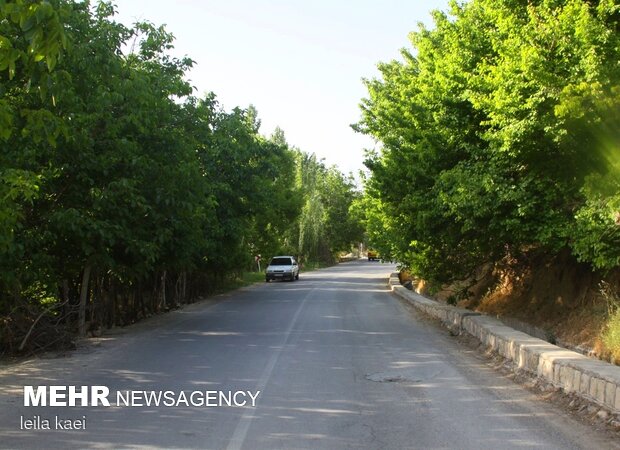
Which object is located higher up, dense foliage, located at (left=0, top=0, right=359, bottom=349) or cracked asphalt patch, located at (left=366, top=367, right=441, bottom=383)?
dense foliage, located at (left=0, top=0, right=359, bottom=349)

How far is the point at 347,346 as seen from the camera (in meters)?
11.9

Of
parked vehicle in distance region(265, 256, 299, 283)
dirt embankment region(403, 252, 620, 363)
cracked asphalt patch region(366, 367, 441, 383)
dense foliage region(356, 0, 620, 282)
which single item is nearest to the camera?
cracked asphalt patch region(366, 367, 441, 383)

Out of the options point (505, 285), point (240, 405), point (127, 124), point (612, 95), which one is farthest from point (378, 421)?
point (505, 285)

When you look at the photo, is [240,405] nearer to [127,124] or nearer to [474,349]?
[474,349]

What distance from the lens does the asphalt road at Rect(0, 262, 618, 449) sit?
227 inches

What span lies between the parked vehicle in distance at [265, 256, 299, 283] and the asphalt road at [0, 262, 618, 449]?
88.4 ft

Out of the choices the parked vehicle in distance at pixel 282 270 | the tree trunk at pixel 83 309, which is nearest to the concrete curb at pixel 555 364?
the tree trunk at pixel 83 309

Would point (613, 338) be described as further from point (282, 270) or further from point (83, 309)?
point (282, 270)

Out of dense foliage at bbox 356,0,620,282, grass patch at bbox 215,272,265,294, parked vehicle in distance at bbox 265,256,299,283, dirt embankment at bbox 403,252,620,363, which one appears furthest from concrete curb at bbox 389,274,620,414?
parked vehicle in distance at bbox 265,256,299,283

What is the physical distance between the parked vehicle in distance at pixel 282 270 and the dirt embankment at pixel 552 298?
22.0 m

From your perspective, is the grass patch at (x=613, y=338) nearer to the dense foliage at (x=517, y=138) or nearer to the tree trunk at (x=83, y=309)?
the dense foliage at (x=517, y=138)

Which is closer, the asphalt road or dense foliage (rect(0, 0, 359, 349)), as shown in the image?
the asphalt road

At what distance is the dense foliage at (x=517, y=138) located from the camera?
33.4 feet

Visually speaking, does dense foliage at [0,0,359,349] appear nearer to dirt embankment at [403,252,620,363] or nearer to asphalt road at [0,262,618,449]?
asphalt road at [0,262,618,449]
